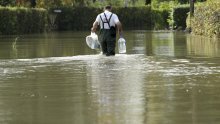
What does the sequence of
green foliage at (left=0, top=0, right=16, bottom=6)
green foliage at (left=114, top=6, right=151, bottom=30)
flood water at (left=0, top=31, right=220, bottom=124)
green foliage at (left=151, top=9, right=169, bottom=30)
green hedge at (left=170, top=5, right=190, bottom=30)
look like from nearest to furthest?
flood water at (left=0, top=31, right=220, bottom=124), green hedge at (left=170, top=5, right=190, bottom=30), green foliage at (left=151, top=9, right=169, bottom=30), green foliage at (left=0, top=0, right=16, bottom=6), green foliage at (left=114, top=6, right=151, bottom=30)

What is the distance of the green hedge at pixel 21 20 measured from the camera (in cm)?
4438

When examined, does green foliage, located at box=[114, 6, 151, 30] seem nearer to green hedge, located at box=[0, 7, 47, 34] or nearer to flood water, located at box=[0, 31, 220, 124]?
green hedge, located at box=[0, 7, 47, 34]

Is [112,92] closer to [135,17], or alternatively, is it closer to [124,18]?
[124,18]

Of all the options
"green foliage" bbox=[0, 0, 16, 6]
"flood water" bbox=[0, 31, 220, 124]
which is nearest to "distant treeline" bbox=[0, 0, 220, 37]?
"green foliage" bbox=[0, 0, 16, 6]

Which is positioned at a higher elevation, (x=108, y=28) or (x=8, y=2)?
(x=8, y=2)

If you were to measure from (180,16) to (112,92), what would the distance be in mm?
40144

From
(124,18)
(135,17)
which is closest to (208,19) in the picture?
(124,18)

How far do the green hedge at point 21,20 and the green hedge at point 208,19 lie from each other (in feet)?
47.6

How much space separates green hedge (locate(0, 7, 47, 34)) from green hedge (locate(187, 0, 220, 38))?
14501mm

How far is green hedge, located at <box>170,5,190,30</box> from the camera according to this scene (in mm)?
50219

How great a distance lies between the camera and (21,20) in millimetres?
47312

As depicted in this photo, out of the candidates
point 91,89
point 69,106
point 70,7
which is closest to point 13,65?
point 91,89

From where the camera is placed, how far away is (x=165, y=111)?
8.96 metres

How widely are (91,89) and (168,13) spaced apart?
47372 mm
